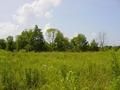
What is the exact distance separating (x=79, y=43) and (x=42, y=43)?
44.0 ft

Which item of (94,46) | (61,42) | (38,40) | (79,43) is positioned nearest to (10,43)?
(38,40)

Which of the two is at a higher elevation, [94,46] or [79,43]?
[79,43]

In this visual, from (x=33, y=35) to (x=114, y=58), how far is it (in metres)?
58.3

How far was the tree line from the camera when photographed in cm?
6166

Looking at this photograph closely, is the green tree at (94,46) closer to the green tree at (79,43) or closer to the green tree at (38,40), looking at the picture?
the green tree at (79,43)

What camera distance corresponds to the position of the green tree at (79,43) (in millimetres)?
69562

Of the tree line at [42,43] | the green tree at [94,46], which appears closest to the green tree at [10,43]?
the tree line at [42,43]

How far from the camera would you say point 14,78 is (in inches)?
268

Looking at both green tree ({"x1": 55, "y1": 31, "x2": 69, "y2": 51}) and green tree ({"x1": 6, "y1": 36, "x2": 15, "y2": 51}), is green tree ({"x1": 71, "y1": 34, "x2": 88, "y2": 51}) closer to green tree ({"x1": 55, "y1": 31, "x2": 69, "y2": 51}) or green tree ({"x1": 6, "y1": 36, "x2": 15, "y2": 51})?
green tree ({"x1": 55, "y1": 31, "x2": 69, "y2": 51})

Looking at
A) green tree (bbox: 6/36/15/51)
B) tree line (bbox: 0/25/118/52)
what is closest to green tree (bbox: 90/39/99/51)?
tree line (bbox: 0/25/118/52)

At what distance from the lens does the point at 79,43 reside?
2844 inches

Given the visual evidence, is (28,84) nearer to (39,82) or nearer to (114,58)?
(39,82)

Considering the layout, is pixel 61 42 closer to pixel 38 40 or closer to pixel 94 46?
pixel 94 46

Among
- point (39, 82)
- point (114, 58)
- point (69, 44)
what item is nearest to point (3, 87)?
point (39, 82)
